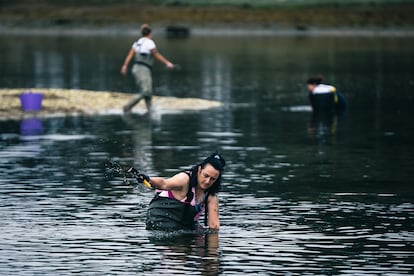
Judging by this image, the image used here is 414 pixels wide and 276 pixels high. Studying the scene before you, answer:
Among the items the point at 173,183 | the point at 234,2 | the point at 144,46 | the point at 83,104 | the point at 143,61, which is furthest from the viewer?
the point at 234,2

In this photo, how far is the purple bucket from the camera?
98.3 ft

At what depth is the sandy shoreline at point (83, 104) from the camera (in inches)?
1207

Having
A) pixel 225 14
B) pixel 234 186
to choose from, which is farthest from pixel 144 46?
pixel 225 14

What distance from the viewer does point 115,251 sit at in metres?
14.1

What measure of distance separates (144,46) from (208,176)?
15.9m

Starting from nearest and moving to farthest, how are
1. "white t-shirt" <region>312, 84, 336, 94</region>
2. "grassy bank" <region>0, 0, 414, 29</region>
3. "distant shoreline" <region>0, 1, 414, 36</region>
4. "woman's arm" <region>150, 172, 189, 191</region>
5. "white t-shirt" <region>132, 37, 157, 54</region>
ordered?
"woman's arm" <region>150, 172, 189, 191</region> → "white t-shirt" <region>132, 37, 157, 54</region> → "white t-shirt" <region>312, 84, 336, 94</region> → "distant shoreline" <region>0, 1, 414, 36</region> → "grassy bank" <region>0, 0, 414, 29</region>


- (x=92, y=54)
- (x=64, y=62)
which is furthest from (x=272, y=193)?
(x=92, y=54)

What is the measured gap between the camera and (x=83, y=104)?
32188 mm

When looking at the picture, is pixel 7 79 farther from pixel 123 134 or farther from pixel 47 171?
pixel 47 171

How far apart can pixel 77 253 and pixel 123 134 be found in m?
12.2

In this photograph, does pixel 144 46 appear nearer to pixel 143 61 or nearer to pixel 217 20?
pixel 143 61

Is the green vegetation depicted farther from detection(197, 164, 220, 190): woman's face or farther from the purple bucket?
detection(197, 164, 220, 190): woman's face

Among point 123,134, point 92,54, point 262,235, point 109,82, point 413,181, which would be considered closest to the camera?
point 262,235

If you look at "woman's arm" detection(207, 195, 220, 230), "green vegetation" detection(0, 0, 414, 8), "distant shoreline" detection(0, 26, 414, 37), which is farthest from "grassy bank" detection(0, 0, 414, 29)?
"woman's arm" detection(207, 195, 220, 230)
